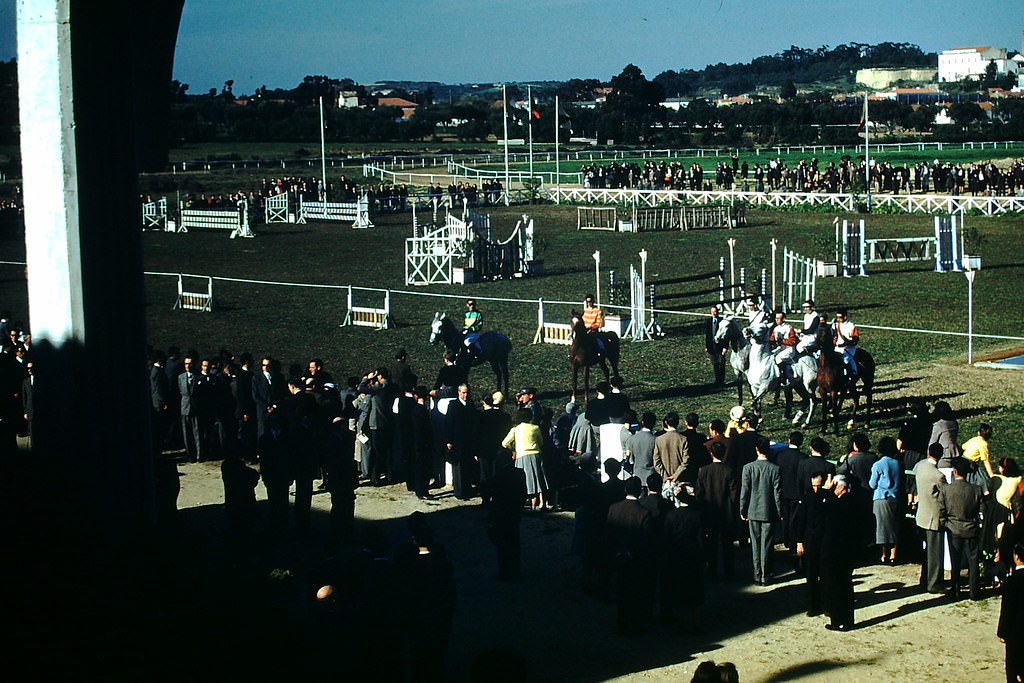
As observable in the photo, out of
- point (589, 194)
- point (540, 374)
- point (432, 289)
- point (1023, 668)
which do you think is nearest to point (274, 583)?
point (1023, 668)

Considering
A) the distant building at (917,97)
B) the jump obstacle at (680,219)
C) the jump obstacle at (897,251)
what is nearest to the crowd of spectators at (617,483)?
the jump obstacle at (897,251)

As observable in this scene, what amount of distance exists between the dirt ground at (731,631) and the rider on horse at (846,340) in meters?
5.73

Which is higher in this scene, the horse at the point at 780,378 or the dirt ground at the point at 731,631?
the horse at the point at 780,378

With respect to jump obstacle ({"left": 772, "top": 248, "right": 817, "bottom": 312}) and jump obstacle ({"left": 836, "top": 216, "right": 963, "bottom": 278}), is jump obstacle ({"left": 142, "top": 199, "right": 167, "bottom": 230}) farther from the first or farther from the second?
jump obstacle ({"left": 772, "top": 248, "right": 817, "bottom": 312})

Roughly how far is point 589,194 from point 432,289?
25.1 metres

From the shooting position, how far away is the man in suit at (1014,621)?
7.57 meters

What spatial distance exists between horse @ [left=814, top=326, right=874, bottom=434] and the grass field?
1.64 ft

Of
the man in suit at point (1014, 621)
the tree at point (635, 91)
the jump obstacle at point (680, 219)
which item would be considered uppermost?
the tree at point (635, 91)

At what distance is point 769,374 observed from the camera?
1628 cm

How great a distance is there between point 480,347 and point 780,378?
14.0ft

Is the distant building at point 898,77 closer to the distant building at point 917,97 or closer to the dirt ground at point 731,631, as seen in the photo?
the distant building at point 917,97

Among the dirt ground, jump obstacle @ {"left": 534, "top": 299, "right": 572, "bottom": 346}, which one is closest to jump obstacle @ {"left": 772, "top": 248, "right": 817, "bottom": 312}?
jump obstacle @ {"left": 534, "top": 299, "right": 572, "bottom": 346}

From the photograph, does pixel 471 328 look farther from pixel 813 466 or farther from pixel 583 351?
pixel 813 466

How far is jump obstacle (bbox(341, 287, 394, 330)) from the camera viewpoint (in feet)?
80.1
